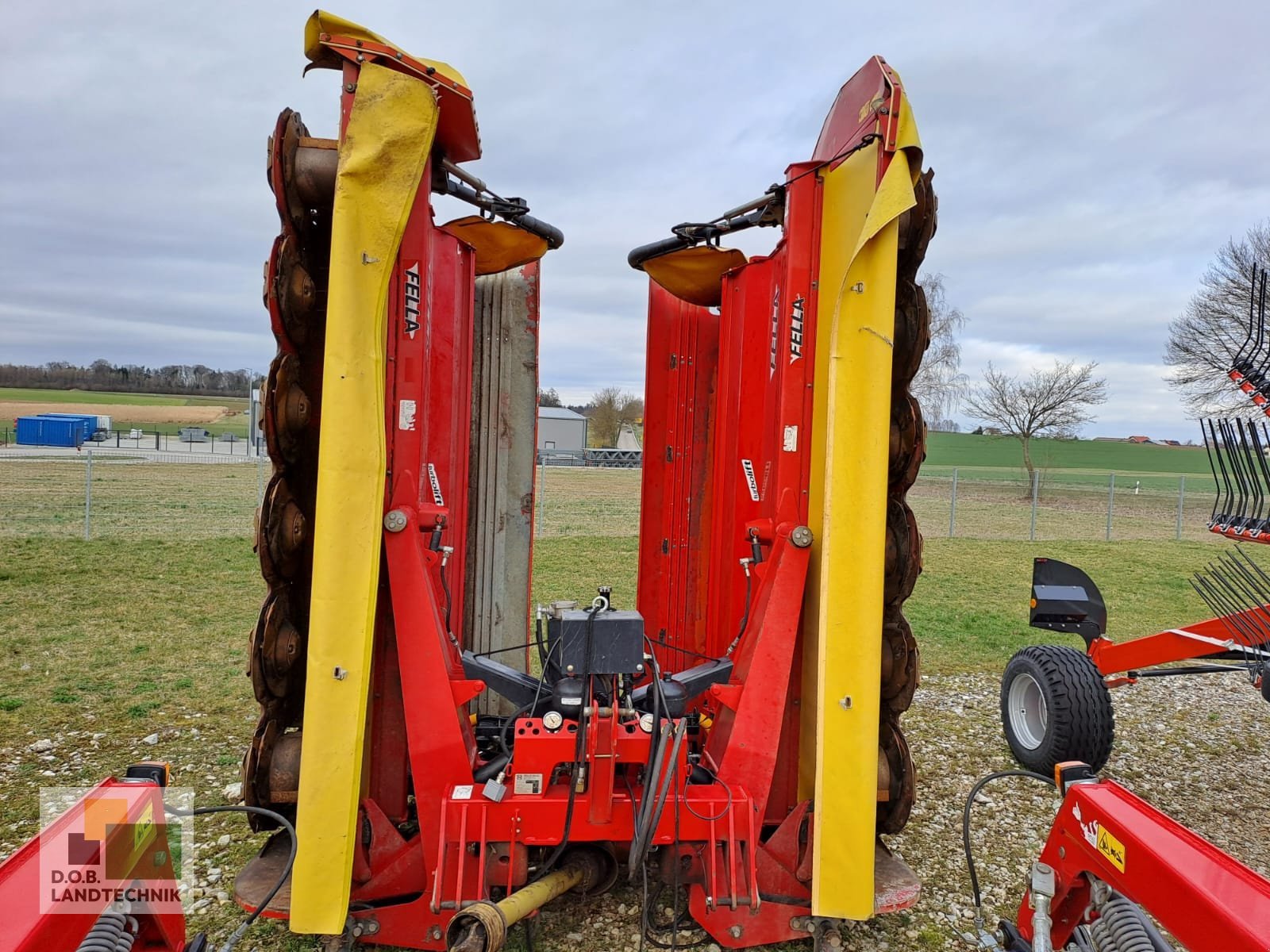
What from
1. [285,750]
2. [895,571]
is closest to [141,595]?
[285,750]

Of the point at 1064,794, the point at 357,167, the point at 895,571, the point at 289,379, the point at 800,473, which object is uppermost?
the point at 357,167

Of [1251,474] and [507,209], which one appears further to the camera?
[1251,474]

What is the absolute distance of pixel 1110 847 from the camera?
6.83 feet

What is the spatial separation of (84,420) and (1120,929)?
188ft

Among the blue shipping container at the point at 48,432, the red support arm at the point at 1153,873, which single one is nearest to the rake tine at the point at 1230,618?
the red support arm at the point at 1153,873

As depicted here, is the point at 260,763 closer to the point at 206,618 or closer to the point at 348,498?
the point at 348,498

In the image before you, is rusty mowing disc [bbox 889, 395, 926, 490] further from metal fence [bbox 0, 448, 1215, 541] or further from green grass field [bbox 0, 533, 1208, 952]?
metal fence [bbox 0, 448, 1215, 541]

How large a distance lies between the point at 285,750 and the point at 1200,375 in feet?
43.4

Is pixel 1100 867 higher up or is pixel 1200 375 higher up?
pixel 1200 375

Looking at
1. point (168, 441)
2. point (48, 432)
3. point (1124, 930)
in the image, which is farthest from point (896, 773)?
point (48, 432)

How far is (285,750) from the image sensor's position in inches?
117

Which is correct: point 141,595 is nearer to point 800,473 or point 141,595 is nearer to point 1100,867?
point 800,473

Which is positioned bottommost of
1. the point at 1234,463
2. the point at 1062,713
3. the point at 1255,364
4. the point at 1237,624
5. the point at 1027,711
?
the point at 1027,711

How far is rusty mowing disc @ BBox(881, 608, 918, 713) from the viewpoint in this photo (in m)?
3.07
